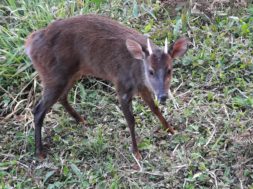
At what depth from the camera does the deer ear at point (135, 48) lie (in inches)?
214

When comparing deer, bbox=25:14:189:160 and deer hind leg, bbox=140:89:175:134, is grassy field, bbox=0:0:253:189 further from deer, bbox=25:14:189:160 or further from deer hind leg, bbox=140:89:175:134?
deer, bbox=25:14:189:160

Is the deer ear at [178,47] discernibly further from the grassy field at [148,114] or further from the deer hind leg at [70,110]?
the deer hind leg at [70,110]

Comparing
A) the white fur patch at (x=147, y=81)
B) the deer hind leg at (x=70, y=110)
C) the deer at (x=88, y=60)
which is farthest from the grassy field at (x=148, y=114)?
the white fur patch at (x=147, y=81)

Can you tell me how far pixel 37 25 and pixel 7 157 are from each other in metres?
1.90

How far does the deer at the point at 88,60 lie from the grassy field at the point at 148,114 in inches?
8.7

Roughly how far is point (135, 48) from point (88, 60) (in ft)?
2.01

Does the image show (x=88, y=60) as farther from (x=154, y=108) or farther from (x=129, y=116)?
(x=154, y=108)

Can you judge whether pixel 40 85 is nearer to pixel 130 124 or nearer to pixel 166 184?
pixel 130 124

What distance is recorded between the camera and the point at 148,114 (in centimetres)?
629

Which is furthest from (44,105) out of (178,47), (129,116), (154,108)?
(178,47)

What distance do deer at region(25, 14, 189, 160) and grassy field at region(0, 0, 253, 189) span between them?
0.22 metres

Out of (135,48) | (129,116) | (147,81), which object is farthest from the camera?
(129,116)

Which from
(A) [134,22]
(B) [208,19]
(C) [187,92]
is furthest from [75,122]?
(B) [208,19]

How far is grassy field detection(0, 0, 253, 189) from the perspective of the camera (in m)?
5.51
